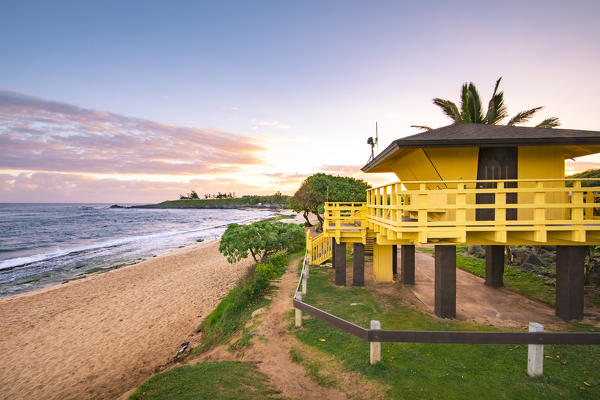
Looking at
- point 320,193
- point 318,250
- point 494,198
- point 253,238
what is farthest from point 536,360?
point 320,193

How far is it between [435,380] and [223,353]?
5.88m

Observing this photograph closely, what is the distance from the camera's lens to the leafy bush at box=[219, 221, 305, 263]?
16.2 m

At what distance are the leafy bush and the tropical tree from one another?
1620 centimetres

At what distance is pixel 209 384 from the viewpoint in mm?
6070

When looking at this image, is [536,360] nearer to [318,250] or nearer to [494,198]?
[494,198]

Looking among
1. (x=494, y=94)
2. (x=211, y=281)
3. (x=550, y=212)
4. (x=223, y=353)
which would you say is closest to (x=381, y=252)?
(x=550, y=212)

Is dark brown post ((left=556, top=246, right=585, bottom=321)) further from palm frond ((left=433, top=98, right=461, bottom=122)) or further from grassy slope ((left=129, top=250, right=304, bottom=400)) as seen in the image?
palm frond ((left=433, top=98, right=461, bottom=122))

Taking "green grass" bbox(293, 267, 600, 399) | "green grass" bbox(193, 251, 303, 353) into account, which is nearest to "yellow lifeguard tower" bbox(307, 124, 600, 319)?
"green grass" bbox(293, 267, 600, 399)

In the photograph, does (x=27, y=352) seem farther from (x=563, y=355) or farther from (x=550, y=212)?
(x=550, y=212)

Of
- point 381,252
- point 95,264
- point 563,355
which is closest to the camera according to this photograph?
point 563,355

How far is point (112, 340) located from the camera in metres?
11.5

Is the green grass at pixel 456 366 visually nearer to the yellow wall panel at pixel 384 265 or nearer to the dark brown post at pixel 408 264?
the dark brown post at pixel 408 264

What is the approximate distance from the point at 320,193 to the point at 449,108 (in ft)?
66.6

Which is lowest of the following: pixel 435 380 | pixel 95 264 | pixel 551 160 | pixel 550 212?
pixel 95 264
